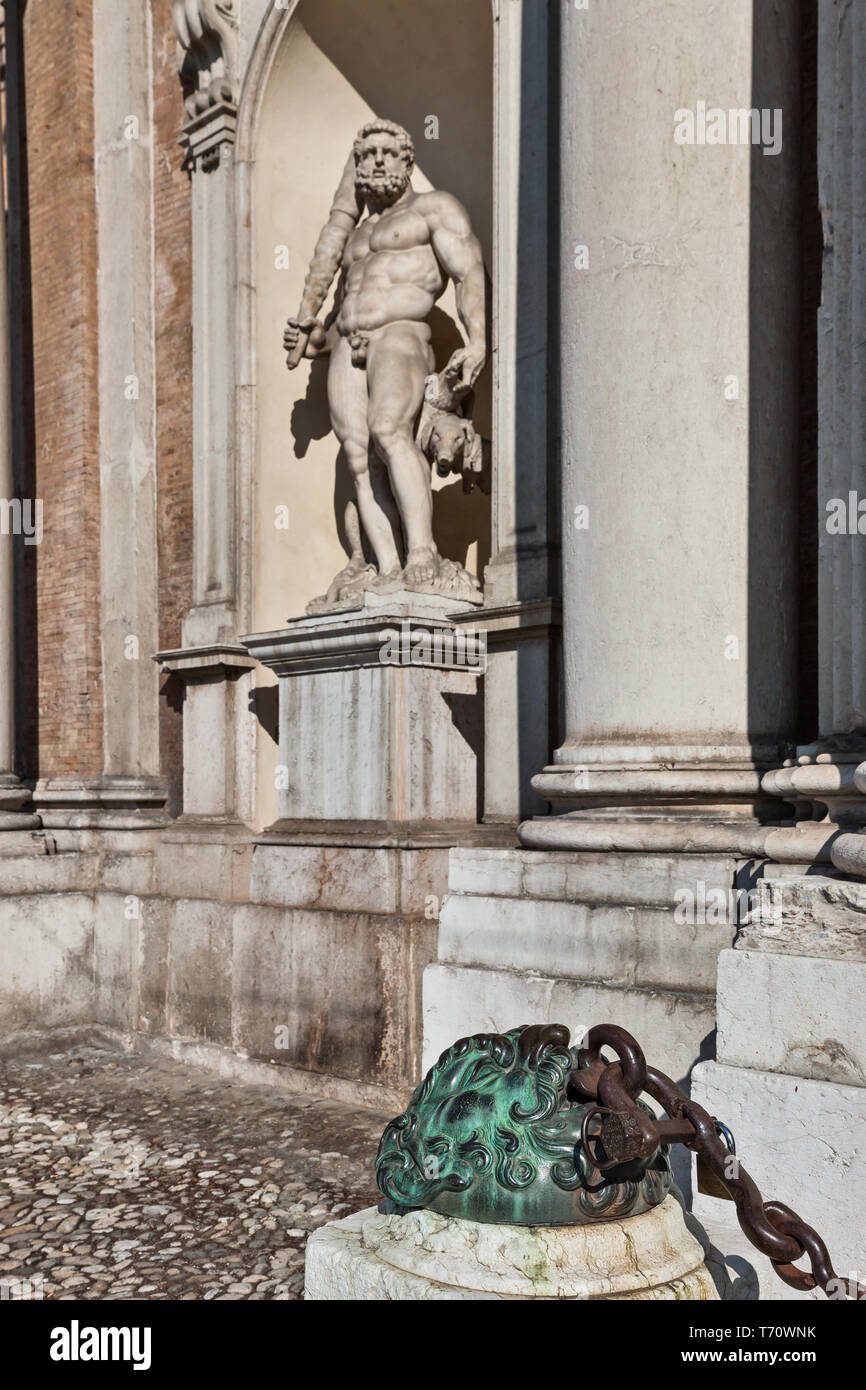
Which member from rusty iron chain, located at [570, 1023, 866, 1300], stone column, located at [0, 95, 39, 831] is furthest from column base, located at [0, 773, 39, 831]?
rusty iron chain, located at [570, 1023, 866, 1300]

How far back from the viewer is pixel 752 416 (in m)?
4.08

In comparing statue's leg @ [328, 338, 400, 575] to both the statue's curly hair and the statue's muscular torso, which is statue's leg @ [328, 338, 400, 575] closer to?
the statue's muscular torso

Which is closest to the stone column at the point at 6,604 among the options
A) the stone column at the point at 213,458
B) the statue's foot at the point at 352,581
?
the stone column at the point at 213,458

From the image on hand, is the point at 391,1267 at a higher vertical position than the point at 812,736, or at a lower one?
lower

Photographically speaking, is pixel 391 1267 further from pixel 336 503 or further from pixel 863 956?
pixel 336 503

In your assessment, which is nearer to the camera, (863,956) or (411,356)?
(863,956)

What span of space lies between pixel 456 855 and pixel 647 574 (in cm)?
117

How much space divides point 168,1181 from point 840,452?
3235 millimetres

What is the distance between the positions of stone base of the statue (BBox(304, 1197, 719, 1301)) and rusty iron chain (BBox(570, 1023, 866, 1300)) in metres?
0.11

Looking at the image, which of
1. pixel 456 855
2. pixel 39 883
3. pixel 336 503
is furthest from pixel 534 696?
pixel 39 883

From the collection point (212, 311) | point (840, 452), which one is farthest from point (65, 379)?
point (840, 452)

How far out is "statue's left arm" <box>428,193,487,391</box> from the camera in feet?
19.4

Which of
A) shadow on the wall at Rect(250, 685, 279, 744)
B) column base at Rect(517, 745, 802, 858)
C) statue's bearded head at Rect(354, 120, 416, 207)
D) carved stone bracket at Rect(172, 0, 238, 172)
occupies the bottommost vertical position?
column base at Rect(517, 745, 802, 858)

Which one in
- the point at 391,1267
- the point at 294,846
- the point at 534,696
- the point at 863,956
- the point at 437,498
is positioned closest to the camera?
the point at 391,1267
